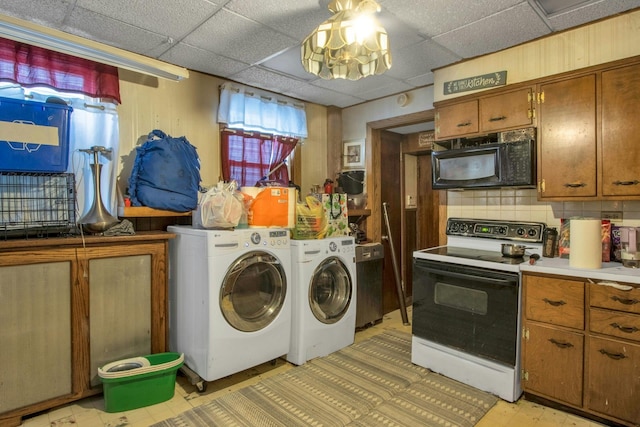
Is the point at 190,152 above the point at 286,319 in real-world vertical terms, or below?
above

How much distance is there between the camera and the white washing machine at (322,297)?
270 centimetres

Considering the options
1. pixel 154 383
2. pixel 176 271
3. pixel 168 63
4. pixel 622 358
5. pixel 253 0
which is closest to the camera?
pixel 622 358

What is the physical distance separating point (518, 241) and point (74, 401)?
3133 mm

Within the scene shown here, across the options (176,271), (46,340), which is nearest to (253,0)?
(176,271)

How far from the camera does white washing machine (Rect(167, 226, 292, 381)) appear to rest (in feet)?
7.37

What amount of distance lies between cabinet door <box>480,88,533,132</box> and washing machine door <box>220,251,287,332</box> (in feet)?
6.17

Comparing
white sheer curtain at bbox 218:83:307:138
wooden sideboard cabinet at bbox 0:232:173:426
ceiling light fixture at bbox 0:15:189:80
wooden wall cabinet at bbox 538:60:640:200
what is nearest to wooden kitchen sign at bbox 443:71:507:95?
wooden wall cabinet at bbox 538:60:640:200

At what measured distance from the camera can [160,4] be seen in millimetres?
2043

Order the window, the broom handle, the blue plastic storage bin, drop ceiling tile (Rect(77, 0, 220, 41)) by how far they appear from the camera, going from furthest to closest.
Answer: the broom handle → the window → drop ceiling tile (Rect(77, 0, 220, 41)) → the blue plastic storage bin

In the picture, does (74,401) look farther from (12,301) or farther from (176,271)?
(176,271)

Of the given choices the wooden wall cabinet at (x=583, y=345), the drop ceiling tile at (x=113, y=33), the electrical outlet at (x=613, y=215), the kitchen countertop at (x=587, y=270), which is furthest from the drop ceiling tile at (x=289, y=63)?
the electrical outlet at (x=613, y=215)

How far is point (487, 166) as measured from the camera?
8.54ft

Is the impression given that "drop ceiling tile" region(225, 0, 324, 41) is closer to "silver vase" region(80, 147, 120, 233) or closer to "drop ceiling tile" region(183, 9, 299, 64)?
"drop ceiling tile" region(183, 9, 299, 64)

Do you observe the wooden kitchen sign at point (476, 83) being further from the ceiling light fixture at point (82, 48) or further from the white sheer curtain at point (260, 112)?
the ceiling light fixture at point (82, 48)
